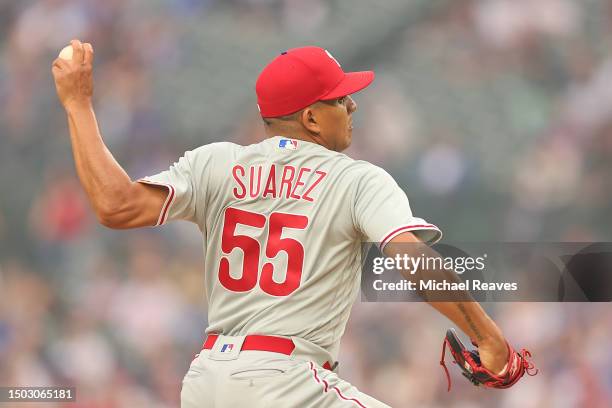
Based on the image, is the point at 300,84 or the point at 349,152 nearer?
the point at 300,84

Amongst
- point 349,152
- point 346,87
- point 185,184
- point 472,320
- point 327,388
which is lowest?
point 327,388

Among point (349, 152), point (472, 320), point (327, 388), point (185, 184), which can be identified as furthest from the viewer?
point (349, 152)

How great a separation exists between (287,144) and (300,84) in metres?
0.15

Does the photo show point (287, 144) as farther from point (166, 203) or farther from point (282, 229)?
point (166, 203)

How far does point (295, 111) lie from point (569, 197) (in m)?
2.76

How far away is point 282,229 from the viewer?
2287 millimetres

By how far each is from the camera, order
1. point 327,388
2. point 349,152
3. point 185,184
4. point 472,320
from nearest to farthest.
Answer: point 472,320 < point 327,388 < point 185,184 < point 349,152

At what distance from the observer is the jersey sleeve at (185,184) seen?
2.29m

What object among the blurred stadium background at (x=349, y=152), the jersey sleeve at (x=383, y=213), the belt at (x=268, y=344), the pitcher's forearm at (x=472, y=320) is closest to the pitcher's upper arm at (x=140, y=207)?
the belt at (x=268, y=344)

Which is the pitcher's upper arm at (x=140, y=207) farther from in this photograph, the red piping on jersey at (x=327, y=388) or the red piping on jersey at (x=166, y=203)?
the red piping on jersey at (x=327, y=388)

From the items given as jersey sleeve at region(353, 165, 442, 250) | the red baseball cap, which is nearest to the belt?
jersey sleeve at region(353, 165, 442, 250)

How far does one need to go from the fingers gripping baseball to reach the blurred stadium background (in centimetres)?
273

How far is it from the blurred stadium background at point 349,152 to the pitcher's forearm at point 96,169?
2.73 metres

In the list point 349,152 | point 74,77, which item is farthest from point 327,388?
point 349,152
